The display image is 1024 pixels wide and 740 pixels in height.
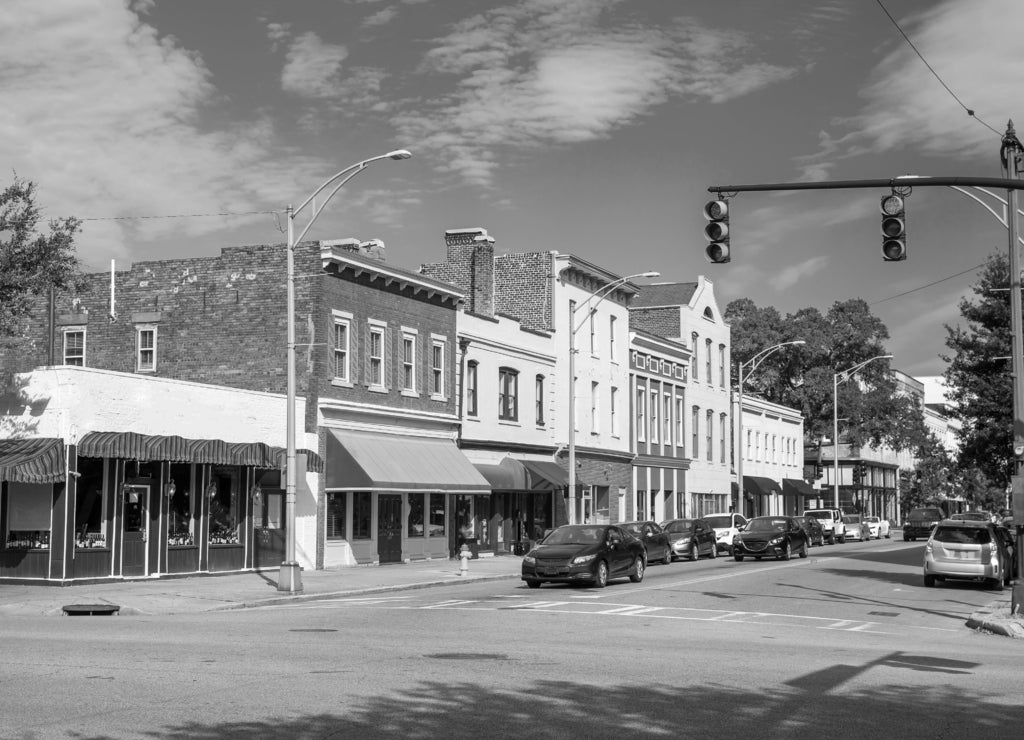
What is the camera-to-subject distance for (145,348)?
36500 millimetres

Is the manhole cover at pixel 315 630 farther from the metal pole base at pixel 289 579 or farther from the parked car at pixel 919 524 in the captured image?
the parked car at pixel 919 524

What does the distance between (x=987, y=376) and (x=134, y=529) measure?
30.6m

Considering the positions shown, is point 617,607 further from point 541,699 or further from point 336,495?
point 336,495

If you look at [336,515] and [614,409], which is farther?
[614,409]

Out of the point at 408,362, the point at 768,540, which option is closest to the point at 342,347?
the point at 408,362

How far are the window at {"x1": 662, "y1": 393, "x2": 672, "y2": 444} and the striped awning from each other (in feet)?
103

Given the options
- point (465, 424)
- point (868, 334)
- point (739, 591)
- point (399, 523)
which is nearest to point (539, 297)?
point (465, 424)

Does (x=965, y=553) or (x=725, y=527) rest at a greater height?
(x=965, y=553)

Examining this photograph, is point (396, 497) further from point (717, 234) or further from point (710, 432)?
point (710, 432)

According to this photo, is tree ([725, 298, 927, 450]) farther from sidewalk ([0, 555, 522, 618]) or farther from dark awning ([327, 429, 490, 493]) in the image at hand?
sidewalk ([0, 555, 522, 618])

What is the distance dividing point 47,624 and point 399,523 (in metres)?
20.2

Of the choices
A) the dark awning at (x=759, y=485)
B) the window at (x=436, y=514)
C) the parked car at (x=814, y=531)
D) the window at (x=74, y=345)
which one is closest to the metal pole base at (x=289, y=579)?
the window at (x=436, y=514)

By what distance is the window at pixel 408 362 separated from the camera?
39.0 metres

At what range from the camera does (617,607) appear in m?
22.9
